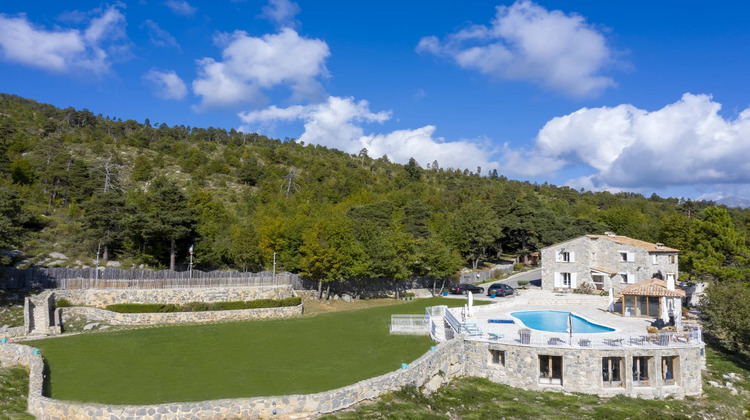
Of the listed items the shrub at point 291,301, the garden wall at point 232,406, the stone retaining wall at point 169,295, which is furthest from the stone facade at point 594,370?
the stone retaining wall at point 169,295

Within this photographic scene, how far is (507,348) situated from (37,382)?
60.4 ft

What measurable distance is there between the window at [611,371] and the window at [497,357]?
4.34m

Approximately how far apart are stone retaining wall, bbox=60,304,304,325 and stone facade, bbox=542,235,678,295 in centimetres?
2805

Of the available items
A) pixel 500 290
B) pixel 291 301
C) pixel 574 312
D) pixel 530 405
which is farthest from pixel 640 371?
pixel 291 301

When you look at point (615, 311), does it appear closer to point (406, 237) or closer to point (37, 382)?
point (406, 237)

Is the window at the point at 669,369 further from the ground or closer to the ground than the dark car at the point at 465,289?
closer to the ground

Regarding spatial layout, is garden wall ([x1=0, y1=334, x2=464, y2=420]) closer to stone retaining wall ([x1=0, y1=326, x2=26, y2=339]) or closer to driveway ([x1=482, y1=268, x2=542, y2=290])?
stone retaining wall ([x1=0, y1=326, x2=26, y2=339])

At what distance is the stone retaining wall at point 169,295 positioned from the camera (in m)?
31.0

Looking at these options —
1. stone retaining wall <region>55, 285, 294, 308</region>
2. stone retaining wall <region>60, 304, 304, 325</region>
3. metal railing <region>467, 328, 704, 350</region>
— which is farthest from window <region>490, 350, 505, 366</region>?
stone retaining wall <region>55, 285, 294, 308</region>

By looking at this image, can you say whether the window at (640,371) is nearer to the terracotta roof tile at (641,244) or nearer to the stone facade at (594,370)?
the stone facade at (594,370)

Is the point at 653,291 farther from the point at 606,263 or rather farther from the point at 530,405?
the point at 606,263

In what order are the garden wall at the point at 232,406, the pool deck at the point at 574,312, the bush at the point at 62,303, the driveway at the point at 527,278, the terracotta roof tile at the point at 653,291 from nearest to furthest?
the garden wall at the point at 232,406 → the pool deck at the point at 574,312 → the terracotta roof tile at the point at 653,291 → the bush at the point at 62,303 → the driveway at the point at 527,278

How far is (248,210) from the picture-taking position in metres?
71.3

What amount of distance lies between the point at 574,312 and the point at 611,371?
11537 millimetres
